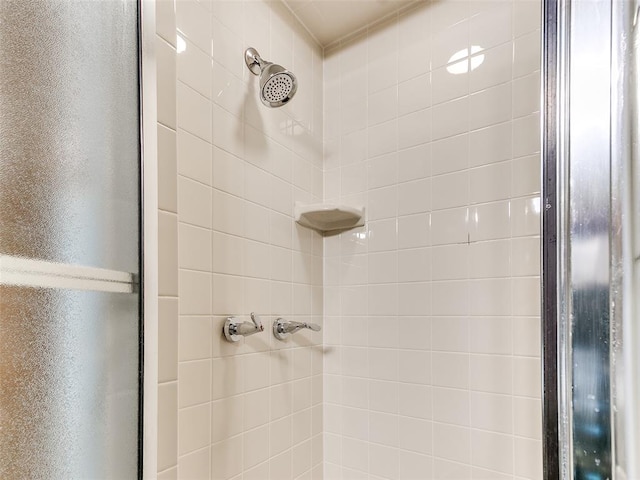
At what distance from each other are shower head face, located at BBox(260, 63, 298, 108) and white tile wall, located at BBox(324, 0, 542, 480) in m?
0.45

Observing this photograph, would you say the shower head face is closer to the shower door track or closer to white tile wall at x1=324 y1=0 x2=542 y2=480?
white tile wall at x1=324 y1=0 x2=542 y2=480

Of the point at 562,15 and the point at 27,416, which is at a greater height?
the point at 562,15

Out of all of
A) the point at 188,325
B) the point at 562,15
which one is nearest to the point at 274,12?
the point at 188,325

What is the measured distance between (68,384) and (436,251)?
112 cm

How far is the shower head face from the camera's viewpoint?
1.25 meters

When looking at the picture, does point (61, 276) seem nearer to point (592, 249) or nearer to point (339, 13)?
point (592, 249)

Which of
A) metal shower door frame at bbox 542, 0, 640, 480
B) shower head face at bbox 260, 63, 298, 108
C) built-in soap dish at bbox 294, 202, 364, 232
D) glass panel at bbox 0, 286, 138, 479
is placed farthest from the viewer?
built-in soap dish at bbox 294, 202, 364, 232

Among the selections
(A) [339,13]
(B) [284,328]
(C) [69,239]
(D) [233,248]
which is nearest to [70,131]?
(C) [69,239]

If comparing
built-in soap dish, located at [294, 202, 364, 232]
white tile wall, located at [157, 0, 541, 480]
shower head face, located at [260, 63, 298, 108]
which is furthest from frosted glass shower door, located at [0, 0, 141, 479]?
built-in soap dish, located at [294, 202, 364, 232]

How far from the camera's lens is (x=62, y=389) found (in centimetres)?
64

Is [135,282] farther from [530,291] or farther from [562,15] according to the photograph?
[530,291]

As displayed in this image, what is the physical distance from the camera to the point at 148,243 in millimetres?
768

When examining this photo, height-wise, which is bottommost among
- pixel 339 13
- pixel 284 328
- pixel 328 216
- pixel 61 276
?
pixel 284 328

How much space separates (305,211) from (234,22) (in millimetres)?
648
